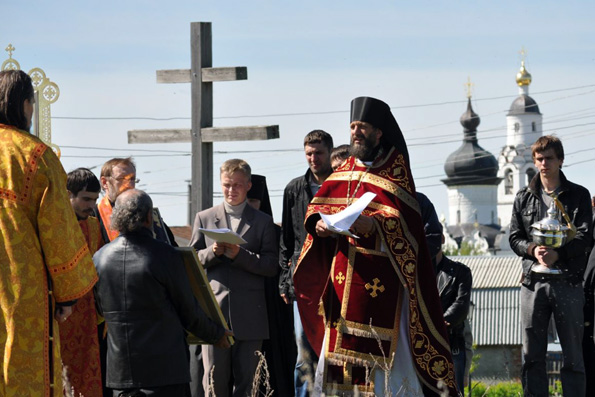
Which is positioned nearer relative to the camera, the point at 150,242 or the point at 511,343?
the point at 150,242

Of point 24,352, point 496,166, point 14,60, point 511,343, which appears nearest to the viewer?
point 24,352

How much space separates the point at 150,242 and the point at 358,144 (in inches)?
66.7

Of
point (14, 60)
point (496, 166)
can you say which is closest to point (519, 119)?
point (496, 166)

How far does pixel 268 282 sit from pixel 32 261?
3326mm

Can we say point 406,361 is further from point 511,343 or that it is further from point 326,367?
point 511,343

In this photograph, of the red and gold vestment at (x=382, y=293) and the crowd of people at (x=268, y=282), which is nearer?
the crowd of people at (x=268, y=282)

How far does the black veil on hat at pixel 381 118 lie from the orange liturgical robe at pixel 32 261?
229 centimetres

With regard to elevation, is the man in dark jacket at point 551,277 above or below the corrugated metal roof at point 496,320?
above

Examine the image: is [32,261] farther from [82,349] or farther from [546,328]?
[546,328]

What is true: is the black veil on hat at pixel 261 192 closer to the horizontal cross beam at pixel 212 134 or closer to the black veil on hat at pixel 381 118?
the black veil on hat at pixel 381 118

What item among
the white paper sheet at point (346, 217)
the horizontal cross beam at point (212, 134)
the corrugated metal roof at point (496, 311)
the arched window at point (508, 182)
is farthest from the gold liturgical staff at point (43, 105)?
the arched window at point (508, 182)

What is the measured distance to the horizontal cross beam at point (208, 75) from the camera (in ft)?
40.5

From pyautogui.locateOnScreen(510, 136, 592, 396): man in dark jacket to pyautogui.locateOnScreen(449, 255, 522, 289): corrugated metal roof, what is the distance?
137ft

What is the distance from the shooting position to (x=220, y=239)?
8.06 meters
